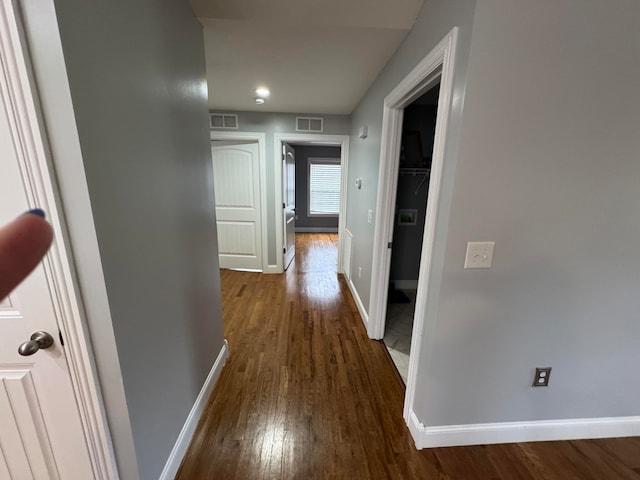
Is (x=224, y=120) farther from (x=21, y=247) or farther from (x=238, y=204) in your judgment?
(x=21, y=247)

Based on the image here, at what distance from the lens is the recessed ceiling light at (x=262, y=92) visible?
2.69 m

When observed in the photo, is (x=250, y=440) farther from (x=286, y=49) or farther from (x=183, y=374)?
(x=286, y=49)

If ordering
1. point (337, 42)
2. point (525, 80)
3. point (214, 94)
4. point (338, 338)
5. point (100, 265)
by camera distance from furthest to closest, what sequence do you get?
1. point (214, 94)
2. point (338, 338)
3. point (337, 42)
4. point (525, 80)
5. point (100, 265)

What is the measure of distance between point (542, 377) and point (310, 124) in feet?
11.1

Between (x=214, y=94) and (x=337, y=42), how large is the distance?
1640 mm

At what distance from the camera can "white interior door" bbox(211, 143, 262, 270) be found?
3.76m

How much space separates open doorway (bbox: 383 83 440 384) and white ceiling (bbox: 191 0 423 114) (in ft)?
2.72

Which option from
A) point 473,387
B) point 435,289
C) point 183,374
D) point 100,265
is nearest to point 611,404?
point 473,387

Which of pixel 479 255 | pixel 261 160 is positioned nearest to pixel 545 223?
pixel 479 255

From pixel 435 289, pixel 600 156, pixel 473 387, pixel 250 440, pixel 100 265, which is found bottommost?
pixel 250 440

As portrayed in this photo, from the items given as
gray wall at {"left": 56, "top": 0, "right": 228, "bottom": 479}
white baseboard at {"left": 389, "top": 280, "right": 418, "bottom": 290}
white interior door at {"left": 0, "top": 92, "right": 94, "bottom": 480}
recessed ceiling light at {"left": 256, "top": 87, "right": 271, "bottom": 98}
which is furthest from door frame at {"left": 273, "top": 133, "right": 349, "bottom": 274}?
white interior door at {"left": 0, "top": 92, "right": 94, "bottom": 480}

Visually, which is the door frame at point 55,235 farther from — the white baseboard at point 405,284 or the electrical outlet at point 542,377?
the white baseboard at point 405,284

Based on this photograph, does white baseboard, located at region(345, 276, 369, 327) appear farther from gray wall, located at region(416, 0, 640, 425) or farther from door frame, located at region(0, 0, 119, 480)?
door frame, located at region(0, 0, 119, 480)

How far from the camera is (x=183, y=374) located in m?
1.42
